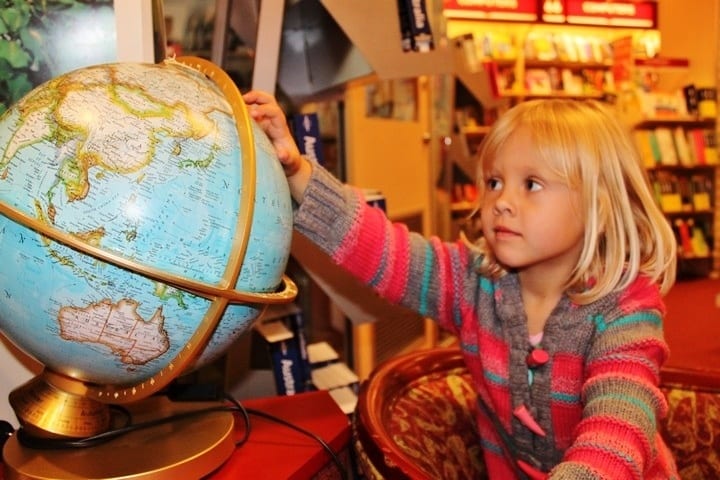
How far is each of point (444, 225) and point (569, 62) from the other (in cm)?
273

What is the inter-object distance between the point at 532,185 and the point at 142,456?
0.74 meters

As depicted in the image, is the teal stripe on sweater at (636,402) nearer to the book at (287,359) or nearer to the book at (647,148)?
the book at (287,359)

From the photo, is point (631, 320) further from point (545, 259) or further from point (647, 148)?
point (647, 148)

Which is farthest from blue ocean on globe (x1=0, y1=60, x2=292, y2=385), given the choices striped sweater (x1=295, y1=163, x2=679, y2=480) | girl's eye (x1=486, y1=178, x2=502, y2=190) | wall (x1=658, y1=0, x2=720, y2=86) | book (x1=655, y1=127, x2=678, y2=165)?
wall (x1=658, y1=0, x2=720, y2=86)

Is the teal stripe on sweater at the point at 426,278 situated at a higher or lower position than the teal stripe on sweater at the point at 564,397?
higher

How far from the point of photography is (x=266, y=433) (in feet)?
3.43

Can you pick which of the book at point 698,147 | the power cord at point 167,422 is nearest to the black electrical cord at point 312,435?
the power cord at point 167,422

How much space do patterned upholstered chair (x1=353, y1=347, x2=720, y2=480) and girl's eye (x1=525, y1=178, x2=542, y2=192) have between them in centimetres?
45

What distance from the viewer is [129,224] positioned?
74 cm

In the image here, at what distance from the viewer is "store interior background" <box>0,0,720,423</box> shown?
161 centimetres

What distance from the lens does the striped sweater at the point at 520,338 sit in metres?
0.97

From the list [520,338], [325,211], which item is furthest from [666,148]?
[325,211]

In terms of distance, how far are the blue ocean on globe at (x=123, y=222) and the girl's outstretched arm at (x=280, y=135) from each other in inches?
12.2

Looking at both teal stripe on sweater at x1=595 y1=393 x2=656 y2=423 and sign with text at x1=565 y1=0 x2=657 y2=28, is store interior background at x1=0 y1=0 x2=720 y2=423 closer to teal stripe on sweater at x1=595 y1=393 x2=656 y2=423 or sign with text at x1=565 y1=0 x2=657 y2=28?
teal stripe on sweater at x1=595 y1=393 x2=656 y2=423
